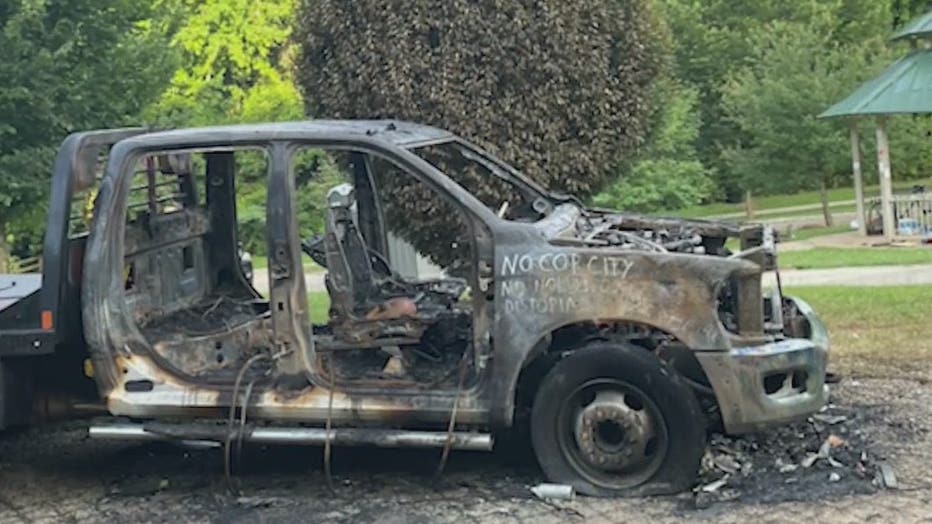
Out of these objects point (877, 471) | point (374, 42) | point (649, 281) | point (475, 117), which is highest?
point (374, 42)

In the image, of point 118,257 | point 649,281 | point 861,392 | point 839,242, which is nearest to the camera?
point 649,281

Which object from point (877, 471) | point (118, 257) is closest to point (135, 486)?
point (118, 257)

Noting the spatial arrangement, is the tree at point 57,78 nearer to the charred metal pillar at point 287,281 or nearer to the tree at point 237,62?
the charred metal pillar at point 287,281

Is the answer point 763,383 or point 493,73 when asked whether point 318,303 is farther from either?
point 763,383

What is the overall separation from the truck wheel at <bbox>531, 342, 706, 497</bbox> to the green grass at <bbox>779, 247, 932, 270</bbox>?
1207 cm

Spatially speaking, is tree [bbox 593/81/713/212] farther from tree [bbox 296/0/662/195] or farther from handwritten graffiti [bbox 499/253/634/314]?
handwritten graffiti [bbox 499/253/634/314]

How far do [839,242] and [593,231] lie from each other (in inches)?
683

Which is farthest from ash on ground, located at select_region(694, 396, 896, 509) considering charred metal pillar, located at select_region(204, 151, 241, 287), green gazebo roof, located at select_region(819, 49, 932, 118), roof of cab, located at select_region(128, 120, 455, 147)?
green gazebo roof, located at select_region(819, 49, 932, 118)

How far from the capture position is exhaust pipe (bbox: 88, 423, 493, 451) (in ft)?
20.4

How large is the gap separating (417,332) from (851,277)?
408 inches

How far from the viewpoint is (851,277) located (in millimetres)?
15672

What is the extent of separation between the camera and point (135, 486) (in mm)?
6891

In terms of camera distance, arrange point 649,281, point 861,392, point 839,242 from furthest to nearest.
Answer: point 839,242 → point 861,392 → point 649,281

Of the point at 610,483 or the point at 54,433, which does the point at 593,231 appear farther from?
the point at 54,433
